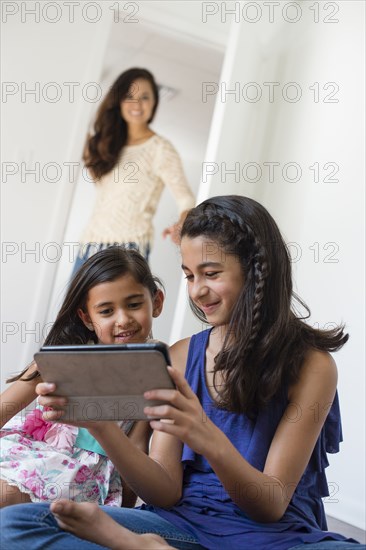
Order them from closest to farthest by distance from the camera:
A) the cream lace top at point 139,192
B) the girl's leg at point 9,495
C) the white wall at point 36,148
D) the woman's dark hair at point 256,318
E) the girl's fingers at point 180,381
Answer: the girl's fingers at point 180,381, the woman's dark hair at point 256,318, the girl's leg at point 9,495, the cream lace top at point 139,192, the white wall at point 36,148

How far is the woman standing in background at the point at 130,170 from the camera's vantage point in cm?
321

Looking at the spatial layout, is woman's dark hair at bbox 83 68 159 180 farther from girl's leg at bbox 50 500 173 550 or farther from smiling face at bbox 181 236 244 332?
girl's leg at bbox 50 500 173 550

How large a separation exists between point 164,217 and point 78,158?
3168mm

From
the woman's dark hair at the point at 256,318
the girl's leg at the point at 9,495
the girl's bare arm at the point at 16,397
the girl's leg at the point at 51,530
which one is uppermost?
the woman's dark hair at the point at 256,318

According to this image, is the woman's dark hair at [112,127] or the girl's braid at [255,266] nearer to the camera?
the girl's braid at [255,266]

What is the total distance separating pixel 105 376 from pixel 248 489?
278 millimetres

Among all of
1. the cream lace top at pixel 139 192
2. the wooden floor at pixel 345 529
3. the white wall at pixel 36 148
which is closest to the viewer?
the wooden floor at pixel 345 529

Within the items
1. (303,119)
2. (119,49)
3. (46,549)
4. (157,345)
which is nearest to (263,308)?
(157,345)

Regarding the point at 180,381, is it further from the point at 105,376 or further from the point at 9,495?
the point at 9,495

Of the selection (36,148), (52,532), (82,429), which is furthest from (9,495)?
(36,148)

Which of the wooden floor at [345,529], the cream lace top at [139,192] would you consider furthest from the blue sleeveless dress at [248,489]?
the cream lace top at [139,192]

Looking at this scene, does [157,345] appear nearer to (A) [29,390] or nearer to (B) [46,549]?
(B) [46,549]

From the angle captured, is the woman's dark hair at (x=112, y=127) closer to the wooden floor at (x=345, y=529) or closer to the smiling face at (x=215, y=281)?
the wooden floor at (x=345, y=529)

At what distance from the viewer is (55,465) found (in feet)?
4.94
